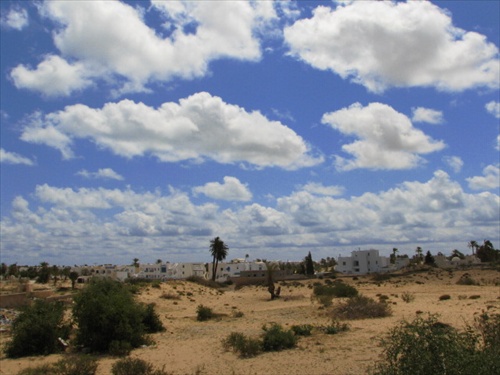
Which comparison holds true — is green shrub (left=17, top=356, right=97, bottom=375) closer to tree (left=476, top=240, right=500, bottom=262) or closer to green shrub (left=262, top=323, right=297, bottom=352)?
green shrub (left=262, top=323, right=297, bottom=352)

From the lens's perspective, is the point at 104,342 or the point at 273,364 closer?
the point at 273,364

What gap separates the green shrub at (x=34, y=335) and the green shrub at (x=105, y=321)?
1083mm

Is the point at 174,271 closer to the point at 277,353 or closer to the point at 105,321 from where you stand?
the point at 105,321

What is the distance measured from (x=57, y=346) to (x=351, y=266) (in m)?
96.0

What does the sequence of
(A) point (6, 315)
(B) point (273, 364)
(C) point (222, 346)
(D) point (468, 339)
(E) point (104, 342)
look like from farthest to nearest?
(A) point (6, 315), (E) point (104, 342), (C) point (222, 346), (B) point (273, 364), (D) point (468, 339)

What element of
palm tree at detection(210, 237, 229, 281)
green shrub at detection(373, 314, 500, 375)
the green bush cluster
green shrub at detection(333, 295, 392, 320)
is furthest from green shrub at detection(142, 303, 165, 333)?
palm tree at detection(210, 237, 229, 281)

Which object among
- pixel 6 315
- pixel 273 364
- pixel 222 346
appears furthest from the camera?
pixel 6 315

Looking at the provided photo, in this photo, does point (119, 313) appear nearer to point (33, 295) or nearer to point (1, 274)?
point (33, 295)

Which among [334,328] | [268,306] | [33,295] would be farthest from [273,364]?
[33,295]

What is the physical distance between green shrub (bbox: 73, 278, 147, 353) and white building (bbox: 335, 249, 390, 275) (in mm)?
91386

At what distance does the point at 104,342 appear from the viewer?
21.8 m

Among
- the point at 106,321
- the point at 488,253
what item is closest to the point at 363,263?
the point at 488,253

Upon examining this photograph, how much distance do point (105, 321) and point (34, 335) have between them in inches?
135

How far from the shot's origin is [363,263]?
358 ft
